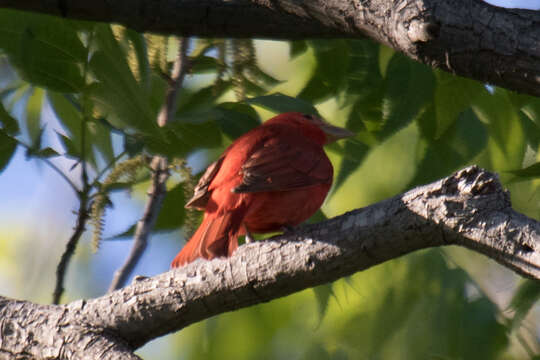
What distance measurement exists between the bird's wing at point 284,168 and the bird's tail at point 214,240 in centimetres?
13

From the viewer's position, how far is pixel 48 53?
2.53m

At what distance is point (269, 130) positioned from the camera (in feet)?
11.5

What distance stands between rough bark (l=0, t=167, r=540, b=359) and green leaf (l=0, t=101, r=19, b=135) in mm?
612

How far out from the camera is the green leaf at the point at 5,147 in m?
2.64

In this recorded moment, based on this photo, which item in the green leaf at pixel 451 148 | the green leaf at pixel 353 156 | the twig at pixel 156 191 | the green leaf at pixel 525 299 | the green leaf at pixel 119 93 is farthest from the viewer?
the green leaf at pixel 353 156

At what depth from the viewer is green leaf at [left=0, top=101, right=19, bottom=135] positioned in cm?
266

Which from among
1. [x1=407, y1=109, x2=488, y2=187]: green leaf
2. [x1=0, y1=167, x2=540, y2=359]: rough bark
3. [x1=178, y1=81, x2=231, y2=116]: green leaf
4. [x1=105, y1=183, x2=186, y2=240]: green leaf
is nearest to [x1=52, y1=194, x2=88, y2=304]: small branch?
[x1=0, y1=167, x2=540, y2=359]: rough bark

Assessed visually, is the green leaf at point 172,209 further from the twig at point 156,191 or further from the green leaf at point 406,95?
the green leaf at point 406,95

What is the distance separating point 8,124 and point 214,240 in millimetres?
858

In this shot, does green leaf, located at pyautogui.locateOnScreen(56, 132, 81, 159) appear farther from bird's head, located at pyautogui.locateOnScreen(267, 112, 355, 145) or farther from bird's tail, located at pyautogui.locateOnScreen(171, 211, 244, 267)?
bird's head, located at pyautogui.locateOnScreen(267, 112, 355, 145)

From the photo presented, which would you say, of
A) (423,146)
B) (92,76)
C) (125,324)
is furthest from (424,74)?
(125,324)

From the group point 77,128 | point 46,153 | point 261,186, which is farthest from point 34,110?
point 261,186

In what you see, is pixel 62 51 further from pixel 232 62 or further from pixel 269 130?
pixel 269 130

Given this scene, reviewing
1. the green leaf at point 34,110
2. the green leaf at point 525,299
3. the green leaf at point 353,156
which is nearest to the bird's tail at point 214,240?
the green leaf at point 353,156
